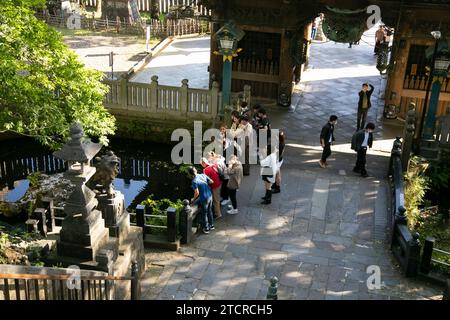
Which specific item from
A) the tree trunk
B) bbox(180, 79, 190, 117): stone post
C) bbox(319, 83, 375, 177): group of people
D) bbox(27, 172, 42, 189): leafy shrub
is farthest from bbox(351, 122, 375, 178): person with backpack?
the tree trunk

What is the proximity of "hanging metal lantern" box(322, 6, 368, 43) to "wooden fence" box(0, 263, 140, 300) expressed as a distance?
10804 millimetres

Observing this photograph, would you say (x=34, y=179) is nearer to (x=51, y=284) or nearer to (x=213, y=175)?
(x=213, y=175)

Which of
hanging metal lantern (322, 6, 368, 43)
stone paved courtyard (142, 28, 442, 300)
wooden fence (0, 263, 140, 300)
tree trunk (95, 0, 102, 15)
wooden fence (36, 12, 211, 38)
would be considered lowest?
stone paved courtyard (142, 28, 442, 300)

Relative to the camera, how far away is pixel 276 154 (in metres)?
13.1

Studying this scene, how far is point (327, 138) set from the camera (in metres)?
14.4

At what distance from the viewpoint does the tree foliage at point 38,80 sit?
10398mm

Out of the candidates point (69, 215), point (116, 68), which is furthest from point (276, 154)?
point (116, 68)

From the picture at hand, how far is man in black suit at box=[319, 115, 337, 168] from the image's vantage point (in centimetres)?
1418

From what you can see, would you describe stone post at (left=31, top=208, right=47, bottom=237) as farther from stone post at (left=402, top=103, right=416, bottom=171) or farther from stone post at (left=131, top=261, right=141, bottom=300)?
stone post at (left=402, top=103, right=416, bottom=171)

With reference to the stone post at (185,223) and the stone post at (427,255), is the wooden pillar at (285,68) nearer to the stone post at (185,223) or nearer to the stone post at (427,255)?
the stone post at (185,223)

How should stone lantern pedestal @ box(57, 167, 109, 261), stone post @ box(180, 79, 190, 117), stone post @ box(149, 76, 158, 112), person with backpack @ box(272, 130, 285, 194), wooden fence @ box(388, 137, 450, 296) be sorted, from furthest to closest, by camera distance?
stone post @ box(149, 76, 158, 112) → stone post @ box(180, 79, 190, 117) → person with backpack @ box(272, 130, 285, 194) → wooden fence @ box(388, 137, 450, 296) → stone lantern pedestal @ box(57, 167, 109, 261)

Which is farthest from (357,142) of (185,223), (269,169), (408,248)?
(185,223)

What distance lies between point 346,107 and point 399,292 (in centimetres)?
1013
